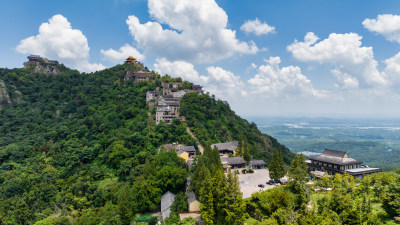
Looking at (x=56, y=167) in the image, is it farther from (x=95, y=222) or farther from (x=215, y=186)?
(x=215, y=186)

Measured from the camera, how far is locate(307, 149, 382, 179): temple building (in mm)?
35450

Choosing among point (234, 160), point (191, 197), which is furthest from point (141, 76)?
point (191, 197)

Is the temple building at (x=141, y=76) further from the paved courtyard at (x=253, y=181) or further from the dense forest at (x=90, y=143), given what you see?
the paved courtyard at (x=253, y=181)

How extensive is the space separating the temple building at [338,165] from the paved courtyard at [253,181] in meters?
9.04

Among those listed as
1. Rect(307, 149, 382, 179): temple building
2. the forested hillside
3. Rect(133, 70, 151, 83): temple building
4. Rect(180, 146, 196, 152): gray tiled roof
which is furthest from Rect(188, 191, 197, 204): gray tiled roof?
Rect(133, 70, 151, 83): temple building

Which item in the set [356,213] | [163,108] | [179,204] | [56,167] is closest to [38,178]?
[56,167]

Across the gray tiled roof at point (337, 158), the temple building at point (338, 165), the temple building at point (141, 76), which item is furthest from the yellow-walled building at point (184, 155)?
the temple building at point (141, 76)

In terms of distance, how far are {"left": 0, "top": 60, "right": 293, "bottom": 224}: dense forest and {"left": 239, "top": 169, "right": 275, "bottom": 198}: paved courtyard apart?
913cm

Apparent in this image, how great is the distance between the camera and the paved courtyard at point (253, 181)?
3116cm

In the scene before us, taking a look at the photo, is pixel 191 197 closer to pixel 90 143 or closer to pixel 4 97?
pixel 90 143

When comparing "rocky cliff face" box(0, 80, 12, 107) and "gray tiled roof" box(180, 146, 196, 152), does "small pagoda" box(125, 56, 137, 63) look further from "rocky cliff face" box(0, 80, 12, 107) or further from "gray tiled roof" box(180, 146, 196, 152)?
"gray tiled roof" box(180, 146, 196, 152)

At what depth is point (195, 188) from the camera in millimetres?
29141

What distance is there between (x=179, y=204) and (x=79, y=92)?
62427mm

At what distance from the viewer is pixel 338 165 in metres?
36.9
